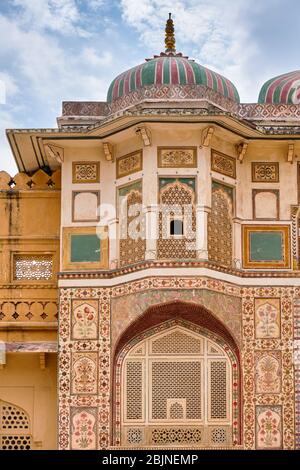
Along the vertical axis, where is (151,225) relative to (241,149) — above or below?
below

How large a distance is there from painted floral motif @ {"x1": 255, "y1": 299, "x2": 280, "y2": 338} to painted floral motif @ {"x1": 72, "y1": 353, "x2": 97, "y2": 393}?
246 cm

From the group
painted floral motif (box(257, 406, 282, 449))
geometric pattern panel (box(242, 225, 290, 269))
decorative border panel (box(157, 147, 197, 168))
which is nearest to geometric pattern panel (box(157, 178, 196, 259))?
decorative border panel (box(157, 147, 197, 168))

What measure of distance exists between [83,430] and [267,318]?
3154mm

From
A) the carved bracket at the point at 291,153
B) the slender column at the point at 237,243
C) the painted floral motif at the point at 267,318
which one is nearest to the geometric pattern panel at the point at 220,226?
the slender column at the point at 237,243

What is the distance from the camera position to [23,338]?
21.6 m

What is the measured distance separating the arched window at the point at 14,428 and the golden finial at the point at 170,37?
242 inches

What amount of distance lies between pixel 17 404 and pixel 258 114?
579cm

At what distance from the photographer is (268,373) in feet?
67.3

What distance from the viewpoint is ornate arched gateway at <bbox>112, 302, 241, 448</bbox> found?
2039cm

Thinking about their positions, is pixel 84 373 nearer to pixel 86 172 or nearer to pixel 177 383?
→ pixel 177 383

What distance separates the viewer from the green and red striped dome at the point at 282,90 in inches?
862

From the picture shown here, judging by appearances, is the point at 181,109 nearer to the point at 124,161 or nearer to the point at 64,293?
the point at 124,161

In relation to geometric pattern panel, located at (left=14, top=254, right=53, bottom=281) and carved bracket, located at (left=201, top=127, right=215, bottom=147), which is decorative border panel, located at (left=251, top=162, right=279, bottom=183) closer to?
carved bracket, located at (left=201, top=127, right=215, bottom=147)

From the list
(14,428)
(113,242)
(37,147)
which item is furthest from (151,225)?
(14,428)
